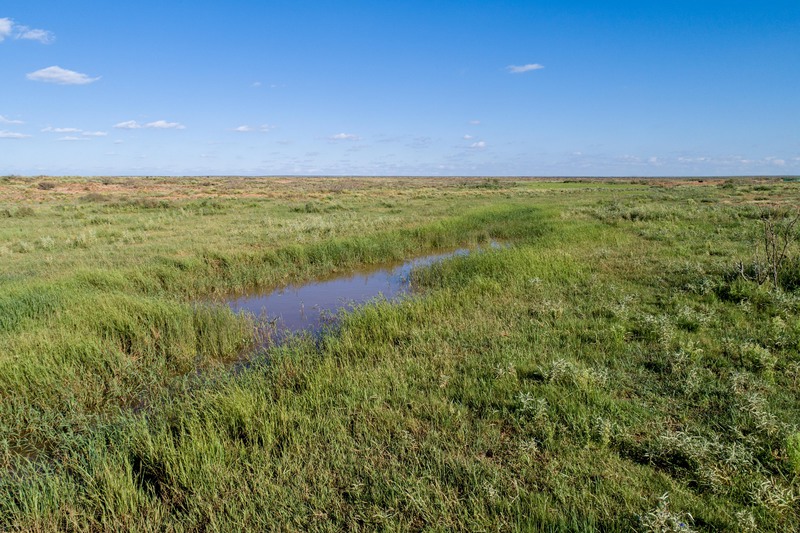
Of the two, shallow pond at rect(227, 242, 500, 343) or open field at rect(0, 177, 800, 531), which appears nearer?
open field at rect(0, 177, 800, 531)

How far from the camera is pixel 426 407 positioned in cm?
502

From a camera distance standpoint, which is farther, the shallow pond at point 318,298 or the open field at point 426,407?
the shallow pond at point 318,298

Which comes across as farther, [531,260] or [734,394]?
[531,260]

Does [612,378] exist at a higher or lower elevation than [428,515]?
higher

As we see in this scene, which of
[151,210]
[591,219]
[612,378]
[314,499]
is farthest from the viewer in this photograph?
[151,210]

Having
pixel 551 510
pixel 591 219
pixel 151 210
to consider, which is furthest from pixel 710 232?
pixel 151 210

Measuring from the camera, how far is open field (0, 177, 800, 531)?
3.52m

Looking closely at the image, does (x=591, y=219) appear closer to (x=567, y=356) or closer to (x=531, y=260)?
(x=531, y=260)

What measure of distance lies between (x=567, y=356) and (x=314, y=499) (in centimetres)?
435

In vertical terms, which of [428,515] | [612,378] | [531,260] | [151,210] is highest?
[151,210]

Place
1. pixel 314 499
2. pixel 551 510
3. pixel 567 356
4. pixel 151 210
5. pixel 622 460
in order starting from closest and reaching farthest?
pixel 551 510 → pixel 314 499 → pixel 622 460 → pixel 567 356 → pixel 151 210

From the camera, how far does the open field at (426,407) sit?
352 cm

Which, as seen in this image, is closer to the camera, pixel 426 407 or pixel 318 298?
pixel 426 407

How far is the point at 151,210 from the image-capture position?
1271 inches
